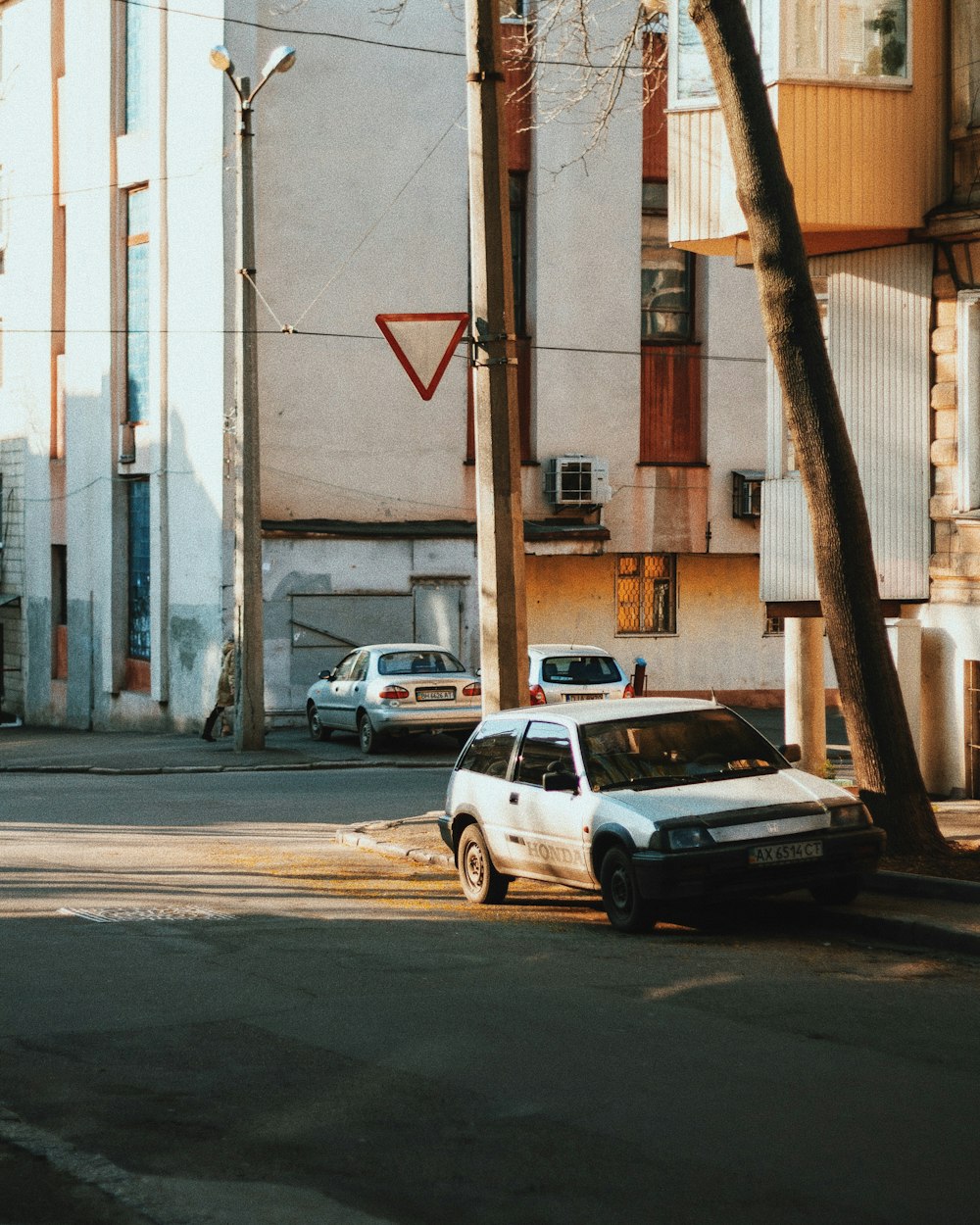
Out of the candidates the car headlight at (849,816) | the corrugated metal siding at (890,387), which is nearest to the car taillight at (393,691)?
the corrugated metal siding at (890,387)

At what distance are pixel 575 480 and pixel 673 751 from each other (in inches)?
787

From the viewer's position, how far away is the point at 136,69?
3369 centimetres

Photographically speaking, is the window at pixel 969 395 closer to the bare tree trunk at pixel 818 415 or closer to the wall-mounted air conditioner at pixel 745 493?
the bare tree trunk at pixel 818 415

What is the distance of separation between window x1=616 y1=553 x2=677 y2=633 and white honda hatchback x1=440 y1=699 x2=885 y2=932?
20.1 metres

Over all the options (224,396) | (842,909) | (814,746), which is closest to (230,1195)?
(842,909)

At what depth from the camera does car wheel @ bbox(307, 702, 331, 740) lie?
28031mm

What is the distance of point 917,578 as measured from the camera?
1723 cm

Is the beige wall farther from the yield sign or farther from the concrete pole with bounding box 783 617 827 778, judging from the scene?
the yield sign

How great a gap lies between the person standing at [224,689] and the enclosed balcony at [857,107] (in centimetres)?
1315

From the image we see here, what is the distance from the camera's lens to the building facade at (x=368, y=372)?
30203mm

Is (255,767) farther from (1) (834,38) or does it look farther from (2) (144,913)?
(1) (834,38)

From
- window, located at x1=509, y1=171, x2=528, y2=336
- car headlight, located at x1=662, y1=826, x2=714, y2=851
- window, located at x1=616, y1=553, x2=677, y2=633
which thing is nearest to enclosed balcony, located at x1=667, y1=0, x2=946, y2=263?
car headlight, located at x1=662, y1=826, x2=714, y2=851

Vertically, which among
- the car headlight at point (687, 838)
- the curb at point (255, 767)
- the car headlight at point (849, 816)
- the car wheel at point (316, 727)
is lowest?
the curb at point (255, 767)

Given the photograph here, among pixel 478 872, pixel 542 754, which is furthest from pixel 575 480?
pixel 542 754
